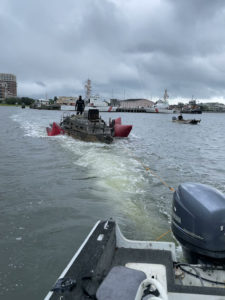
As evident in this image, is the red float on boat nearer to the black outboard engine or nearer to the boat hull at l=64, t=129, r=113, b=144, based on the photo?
the boat hull at l=64, t=129, r=113, b=144

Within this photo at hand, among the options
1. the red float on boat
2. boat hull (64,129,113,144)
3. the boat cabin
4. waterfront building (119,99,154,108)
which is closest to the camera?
boat hull (64,129,113,144)

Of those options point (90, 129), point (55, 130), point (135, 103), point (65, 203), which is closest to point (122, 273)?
point (65, 203)

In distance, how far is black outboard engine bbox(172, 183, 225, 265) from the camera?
2963mm

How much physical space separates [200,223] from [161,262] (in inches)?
26.2

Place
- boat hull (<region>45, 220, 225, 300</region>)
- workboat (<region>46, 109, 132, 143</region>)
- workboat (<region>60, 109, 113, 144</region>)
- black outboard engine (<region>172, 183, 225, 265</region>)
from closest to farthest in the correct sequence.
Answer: boat hull (<region>45, 220, 225, 300</region>), black outboard engine (<region>172, 183, 225, 265</region>), workboat (<region>60, 109, 113, 144</region>), workboat (<region>46, 109, 132, 143</region>)

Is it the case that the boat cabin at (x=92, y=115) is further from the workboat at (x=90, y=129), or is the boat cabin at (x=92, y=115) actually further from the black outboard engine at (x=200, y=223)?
the black outboard engine at (x=200, y=223)

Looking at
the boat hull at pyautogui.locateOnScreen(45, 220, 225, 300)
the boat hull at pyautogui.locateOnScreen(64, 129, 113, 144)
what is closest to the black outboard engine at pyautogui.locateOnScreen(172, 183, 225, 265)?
the boat hull at pyautogui.locateOnScreen(45, 220, 225, 300)

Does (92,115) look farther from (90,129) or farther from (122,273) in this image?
(122,273)

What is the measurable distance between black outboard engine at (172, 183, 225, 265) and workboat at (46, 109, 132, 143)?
13840 millimetres

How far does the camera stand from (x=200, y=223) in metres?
3.07

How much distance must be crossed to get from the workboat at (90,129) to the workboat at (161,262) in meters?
14.0

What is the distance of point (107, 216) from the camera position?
5801 mm

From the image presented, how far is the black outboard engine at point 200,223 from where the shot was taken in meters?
2.96

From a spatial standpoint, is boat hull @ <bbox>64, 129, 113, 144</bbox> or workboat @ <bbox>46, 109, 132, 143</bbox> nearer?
boat hull @ <bbox>64, 129, 113, 144</bbox>
